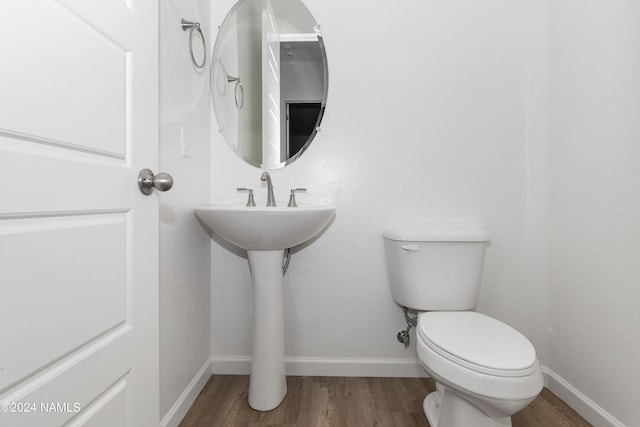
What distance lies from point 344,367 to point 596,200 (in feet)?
4.28

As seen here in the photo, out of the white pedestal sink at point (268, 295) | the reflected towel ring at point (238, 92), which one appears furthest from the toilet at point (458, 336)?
the reflected towel ring at point (238, 92)

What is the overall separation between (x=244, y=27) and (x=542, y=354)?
2.18 metres

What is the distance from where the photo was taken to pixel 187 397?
1316 millimetres

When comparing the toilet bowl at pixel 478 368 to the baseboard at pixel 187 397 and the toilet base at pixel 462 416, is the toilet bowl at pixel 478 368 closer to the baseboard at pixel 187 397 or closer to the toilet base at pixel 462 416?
the toilet base at pixel 462 416

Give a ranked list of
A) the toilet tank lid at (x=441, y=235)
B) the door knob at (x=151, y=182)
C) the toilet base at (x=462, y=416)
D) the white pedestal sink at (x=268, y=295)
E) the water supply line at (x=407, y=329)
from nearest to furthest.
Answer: the door knob at (x=151, y=182) < the toilet base at (x=462, y=416) < the white pedestal sink at (x=268, y=295) < the toilet tank lid at (x=441, y=235) < the water supply line at (x=407, y=329)

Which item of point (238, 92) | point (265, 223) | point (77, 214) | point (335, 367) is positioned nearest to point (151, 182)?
point (77, 214)

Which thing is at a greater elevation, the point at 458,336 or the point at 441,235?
the point at 441,235

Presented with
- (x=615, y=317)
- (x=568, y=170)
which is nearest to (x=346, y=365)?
(x=615, y=317)

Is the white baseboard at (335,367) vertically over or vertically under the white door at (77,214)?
under

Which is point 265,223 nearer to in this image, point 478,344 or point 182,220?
point 182,220

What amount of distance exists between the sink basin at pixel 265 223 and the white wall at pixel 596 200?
1.04 meters

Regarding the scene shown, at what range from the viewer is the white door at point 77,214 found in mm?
495

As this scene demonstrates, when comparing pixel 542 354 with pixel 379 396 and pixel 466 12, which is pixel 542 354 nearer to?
pixel 379 396

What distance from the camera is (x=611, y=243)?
1.17m
